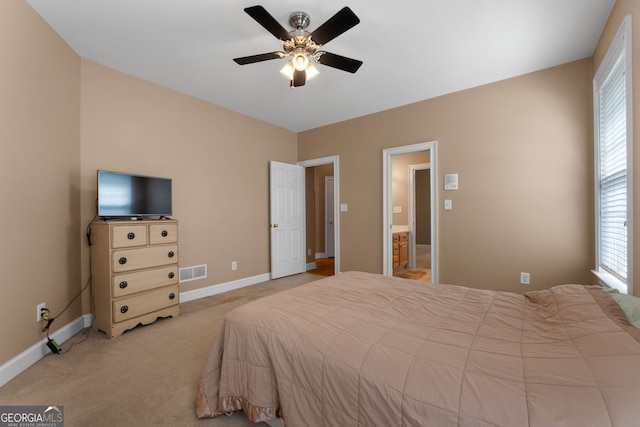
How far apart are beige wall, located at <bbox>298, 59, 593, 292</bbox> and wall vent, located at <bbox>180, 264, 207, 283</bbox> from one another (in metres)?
3.20

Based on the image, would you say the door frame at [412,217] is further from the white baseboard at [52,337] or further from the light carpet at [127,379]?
the light carpet at [127,379]

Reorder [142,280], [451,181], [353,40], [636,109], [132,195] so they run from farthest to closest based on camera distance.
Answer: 1. [451,181]
2. [132,195]
3. [142,280]
4. [353,40]
5. [636,109]

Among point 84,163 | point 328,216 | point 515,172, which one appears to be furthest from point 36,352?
point 328,216

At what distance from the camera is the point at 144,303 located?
2.75 metres

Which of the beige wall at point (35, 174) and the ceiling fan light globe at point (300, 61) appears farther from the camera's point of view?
the ceiling fan light globe at point (300, 61)

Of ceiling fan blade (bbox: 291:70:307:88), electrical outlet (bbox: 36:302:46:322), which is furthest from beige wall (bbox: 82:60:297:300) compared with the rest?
ceiling fan blade (bbox: 291:70:307:88)

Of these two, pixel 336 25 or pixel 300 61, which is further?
pixel 300 61

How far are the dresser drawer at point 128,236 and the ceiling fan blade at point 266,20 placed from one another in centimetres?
215

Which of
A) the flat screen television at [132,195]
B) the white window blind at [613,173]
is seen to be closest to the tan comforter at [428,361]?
the white window blind at [613,173]

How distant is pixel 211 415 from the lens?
1.54m

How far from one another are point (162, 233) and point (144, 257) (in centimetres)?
29

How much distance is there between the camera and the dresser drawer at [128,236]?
253 centimetres

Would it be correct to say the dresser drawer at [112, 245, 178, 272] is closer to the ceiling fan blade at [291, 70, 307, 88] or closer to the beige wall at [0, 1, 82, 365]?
the beige wall at [0, 1, 82, 365]

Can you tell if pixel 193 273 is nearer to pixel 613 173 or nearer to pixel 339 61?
pixel 339 61
